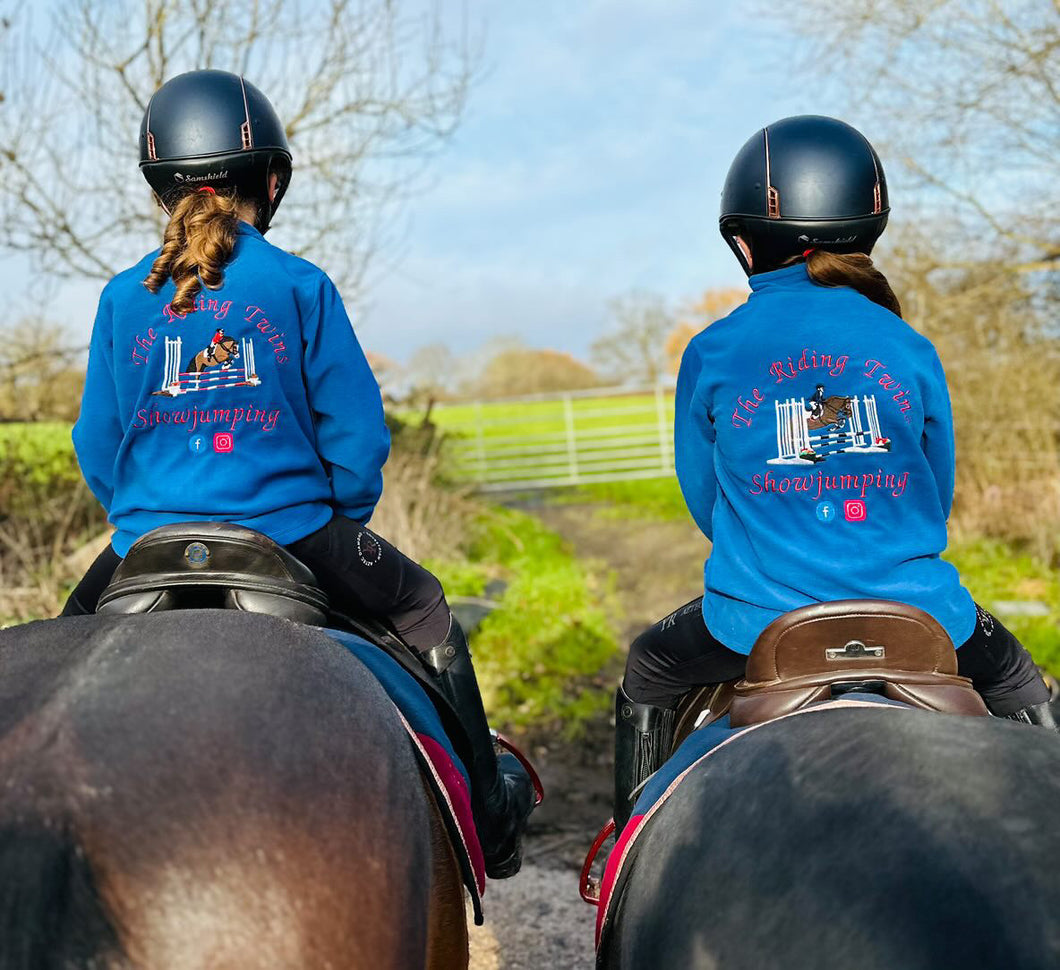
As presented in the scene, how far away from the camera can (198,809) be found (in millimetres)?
1329

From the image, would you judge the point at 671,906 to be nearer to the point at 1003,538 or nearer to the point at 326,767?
the point at 326,767

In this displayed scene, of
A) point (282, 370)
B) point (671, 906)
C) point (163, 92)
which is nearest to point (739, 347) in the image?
point (282, 370)

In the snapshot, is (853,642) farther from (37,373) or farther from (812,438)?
(37,373)

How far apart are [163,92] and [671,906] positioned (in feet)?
7.74

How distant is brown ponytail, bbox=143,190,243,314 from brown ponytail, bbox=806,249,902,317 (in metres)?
1.42

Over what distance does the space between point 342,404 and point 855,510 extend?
129 cm

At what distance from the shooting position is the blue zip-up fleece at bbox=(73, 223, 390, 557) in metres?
Result: 2.26

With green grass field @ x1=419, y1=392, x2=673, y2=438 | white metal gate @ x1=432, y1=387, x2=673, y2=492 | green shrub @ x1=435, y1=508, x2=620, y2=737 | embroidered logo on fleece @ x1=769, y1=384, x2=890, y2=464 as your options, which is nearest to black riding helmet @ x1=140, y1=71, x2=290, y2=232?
embroidered logo on fleece @ x1=769, y1=384, x2=890, y2=464

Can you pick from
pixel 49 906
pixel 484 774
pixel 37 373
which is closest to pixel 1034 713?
pixel 484 774

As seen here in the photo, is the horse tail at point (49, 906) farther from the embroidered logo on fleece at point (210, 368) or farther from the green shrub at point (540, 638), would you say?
the green shrub at point (540, 638)

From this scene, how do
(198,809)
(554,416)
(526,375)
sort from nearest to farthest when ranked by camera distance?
1. (198,809)
2. (554,416)
3. (526,375)

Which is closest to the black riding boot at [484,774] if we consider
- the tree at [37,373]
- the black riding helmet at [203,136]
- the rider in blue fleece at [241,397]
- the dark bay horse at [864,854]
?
the rider in blue fleece at [241,397]

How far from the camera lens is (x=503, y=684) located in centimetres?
663

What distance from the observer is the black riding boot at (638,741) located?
108 inches
